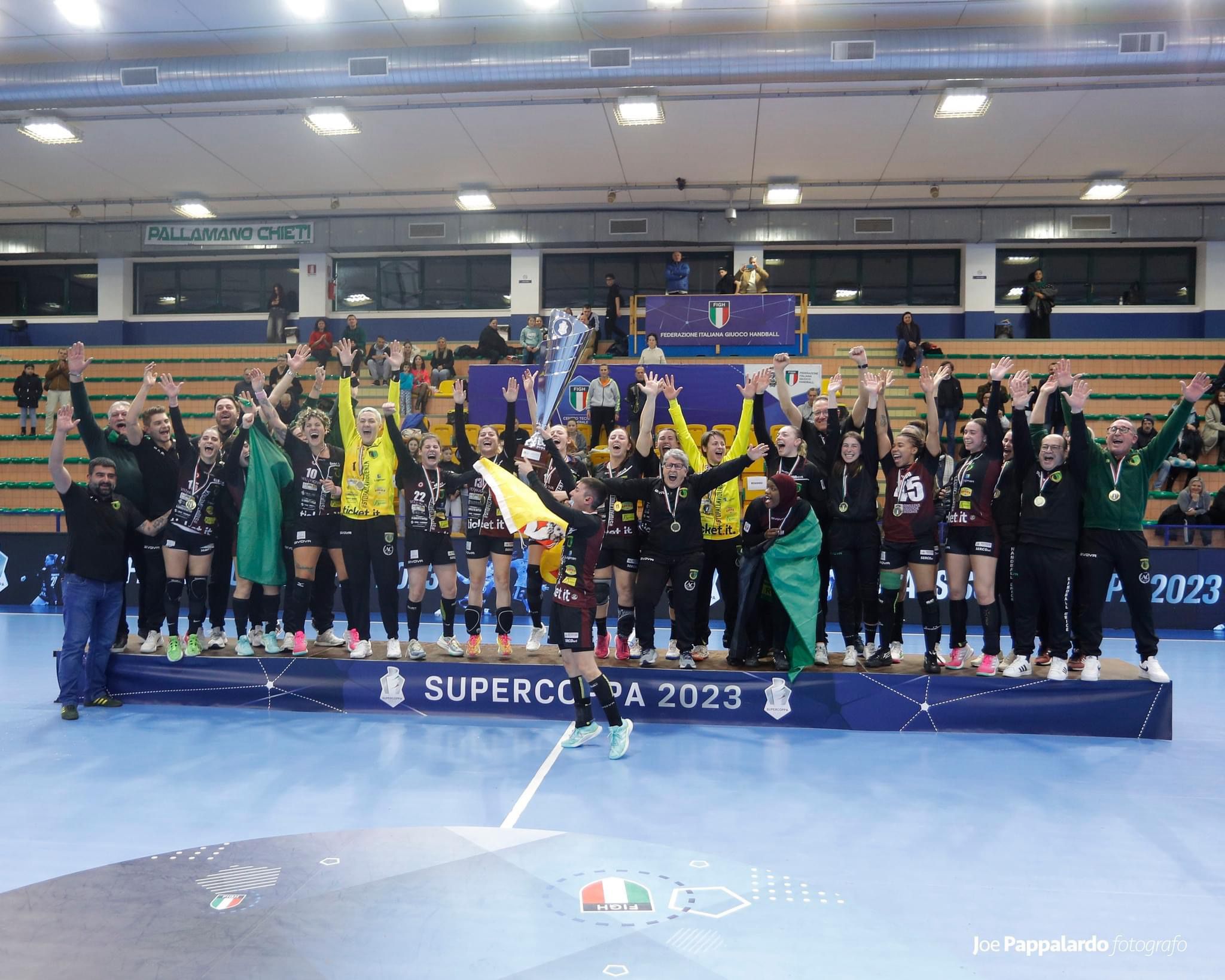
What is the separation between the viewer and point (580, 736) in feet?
21.8

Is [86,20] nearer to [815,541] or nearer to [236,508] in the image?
[236,508]

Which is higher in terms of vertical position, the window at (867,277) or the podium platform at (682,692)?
the window at (867,277)

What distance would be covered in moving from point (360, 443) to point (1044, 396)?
578 centimetres

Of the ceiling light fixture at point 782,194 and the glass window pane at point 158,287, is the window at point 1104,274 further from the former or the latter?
the glass window pane at point 158,287

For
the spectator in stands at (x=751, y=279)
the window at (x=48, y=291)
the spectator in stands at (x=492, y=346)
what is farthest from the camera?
the window at (x=48, y=291)

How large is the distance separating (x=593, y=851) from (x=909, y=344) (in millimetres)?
16614

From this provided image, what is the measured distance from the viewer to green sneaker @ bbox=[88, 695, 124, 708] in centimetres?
758

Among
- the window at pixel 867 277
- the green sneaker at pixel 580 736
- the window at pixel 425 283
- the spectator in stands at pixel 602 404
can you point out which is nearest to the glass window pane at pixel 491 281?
the window at pixel 425 283

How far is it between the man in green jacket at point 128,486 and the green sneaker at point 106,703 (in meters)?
0.43

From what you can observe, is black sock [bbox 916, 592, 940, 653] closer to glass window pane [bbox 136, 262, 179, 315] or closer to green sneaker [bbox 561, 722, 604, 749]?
green sneaker [bbox 561, 722, 604, 749]

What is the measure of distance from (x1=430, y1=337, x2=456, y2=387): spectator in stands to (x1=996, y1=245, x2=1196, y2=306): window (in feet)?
42.7

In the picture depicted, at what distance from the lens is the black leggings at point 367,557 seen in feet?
24.7

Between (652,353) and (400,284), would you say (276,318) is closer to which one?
(400,284)

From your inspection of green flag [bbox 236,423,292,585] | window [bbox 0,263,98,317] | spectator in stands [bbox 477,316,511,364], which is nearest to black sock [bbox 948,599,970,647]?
green flag [bbox 236,423,292,585]
